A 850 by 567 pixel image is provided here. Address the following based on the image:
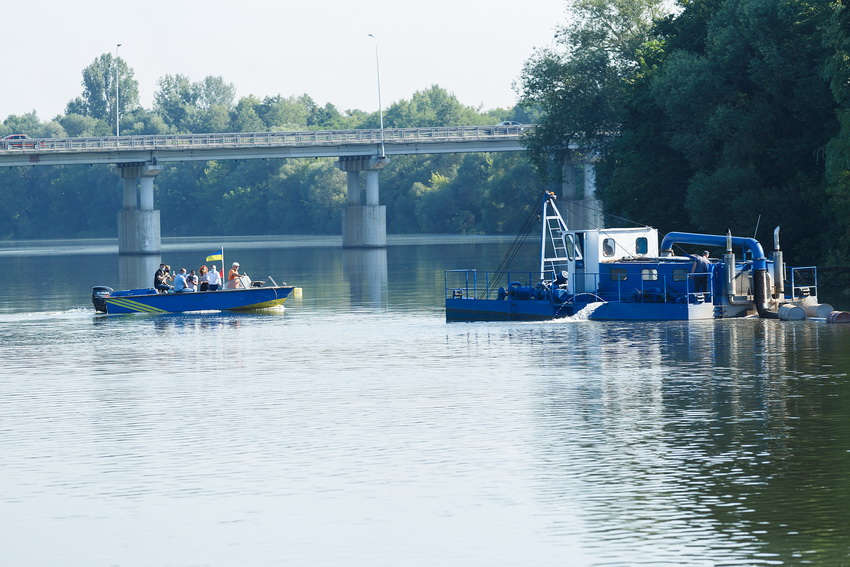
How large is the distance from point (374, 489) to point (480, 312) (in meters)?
35.7

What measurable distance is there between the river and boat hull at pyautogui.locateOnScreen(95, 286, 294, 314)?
39.1 ft

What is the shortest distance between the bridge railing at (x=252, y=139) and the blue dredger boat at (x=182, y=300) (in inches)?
3238

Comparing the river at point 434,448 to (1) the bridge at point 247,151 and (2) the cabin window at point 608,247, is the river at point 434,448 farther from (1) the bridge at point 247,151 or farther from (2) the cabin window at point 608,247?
(1) the bridge at point 247,151

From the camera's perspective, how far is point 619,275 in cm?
5788

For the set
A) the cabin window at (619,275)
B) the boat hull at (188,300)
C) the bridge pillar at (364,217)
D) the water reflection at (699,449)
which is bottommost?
the water reflection at (699,449)

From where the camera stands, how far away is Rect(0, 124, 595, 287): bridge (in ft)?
485

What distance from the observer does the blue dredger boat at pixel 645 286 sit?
180 ft

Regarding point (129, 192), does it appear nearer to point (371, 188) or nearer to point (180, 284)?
point (371, 188)

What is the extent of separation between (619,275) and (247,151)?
99590 mm

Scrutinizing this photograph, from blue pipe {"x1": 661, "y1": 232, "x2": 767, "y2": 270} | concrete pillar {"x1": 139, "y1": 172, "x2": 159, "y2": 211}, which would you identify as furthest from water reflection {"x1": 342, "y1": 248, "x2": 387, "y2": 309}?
concrete pillar {"x1": 139, "y1": 172, "x2": 159, "y2": 211}

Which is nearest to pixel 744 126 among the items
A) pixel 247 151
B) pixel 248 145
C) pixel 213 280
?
pixel 213 280

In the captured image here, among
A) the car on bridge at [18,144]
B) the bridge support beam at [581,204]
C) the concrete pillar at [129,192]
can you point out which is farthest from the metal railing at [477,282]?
the car on bridge at [18,144]

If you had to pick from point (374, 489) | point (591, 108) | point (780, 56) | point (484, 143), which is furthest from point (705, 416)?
point (484, 143)

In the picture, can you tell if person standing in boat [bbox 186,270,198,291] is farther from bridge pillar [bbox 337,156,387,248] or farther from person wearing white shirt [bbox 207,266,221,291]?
bridge pillar [bbox 337,156,387,248]
